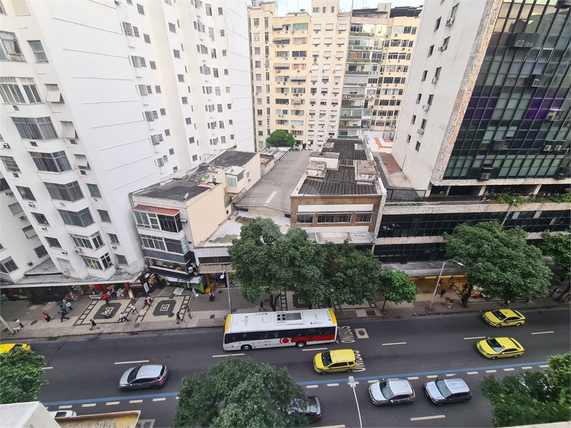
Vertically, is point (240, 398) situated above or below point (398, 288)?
above

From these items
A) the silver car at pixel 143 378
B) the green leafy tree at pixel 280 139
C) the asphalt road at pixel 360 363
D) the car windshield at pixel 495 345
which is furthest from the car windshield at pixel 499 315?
the green leafy tree at pixel 280 139

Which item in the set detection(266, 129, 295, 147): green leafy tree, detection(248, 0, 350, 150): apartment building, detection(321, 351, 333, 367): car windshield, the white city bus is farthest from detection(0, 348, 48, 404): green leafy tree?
detection(248, 0, 350, 150): apartment building

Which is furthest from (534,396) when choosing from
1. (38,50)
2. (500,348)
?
(38,50)

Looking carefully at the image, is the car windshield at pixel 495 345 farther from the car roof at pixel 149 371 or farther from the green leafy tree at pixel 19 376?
the green leafy tree at pixel 19 376

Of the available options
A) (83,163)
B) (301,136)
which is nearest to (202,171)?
(83,163)

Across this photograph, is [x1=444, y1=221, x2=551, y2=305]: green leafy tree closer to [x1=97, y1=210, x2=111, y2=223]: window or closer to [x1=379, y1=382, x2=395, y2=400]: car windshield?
[x1=379, y1=382, x2=395, y2=400]: car windshield

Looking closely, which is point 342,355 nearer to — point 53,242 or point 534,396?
point 534,396

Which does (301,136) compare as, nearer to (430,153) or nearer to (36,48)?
(430,153)
